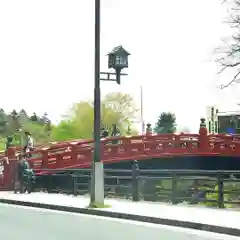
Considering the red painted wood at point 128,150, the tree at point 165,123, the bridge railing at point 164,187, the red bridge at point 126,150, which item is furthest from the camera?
the tree at point 165,123

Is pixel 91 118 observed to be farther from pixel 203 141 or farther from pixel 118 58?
pixel 118 58

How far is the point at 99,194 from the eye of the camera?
64.3 feet

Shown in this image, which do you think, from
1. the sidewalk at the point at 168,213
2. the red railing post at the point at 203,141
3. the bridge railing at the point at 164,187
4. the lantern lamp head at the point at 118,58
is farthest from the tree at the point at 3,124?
the lantern lamp head at the point at 118,58

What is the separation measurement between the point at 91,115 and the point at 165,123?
75.4 feet

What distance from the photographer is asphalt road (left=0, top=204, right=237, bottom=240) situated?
1302 centimetres

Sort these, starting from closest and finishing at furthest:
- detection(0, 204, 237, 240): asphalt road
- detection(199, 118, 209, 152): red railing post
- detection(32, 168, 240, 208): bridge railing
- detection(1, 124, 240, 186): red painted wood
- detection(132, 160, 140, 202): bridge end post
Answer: detection(0, 204, 237, 240): asphalt road < detection(32, 168, 240, 208): bridge railing < detection(132, 160, 140, 202): bridge end post < detection(1, 124, 240, 186): red painted wood < detection(199, 118, 209, 152): red railing post

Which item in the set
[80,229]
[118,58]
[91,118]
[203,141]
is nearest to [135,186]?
[118,58]

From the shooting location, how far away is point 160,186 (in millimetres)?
23969

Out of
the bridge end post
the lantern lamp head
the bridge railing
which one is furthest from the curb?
the lantern lamp head

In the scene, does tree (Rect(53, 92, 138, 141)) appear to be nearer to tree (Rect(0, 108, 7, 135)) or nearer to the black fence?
tree (Rect(0, 108, 7, 135))

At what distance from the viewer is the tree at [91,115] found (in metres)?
106

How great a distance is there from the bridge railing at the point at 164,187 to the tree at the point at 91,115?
7658 centimetres

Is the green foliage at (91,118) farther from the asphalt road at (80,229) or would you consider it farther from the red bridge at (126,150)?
the asphalt road at (80,229)

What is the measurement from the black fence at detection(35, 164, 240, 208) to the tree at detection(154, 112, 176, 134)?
94.3 meters
